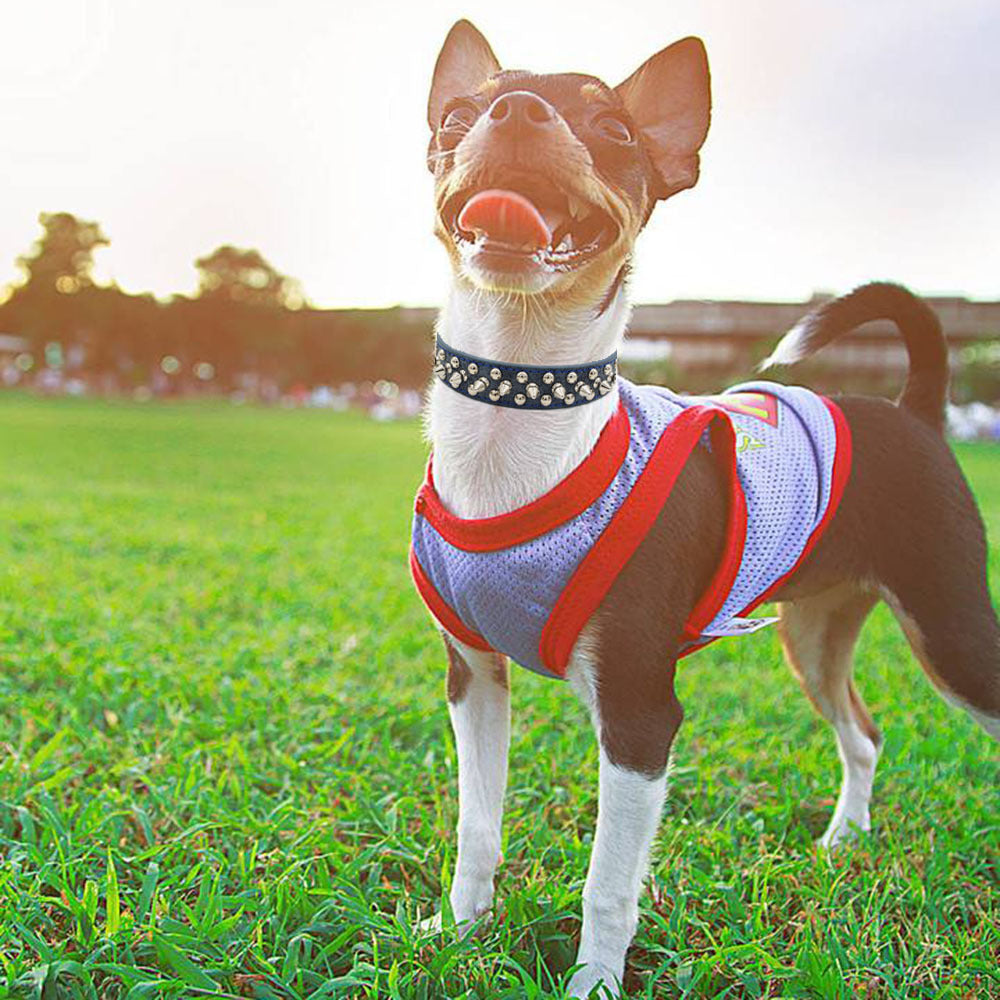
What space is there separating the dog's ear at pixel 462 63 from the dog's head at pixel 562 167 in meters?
0.07

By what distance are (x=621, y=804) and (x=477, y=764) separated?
1.47 ft

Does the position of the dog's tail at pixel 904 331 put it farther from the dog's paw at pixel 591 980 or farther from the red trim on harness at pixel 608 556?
the dog's paw at pixel 591 980

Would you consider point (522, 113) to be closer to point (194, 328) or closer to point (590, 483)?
point (590, 483)

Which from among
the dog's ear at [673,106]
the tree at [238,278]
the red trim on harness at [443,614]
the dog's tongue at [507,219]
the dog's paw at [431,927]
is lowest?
the dog's paw at [431,927]

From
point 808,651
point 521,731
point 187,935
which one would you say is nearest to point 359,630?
point 521,731

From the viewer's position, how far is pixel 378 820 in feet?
9.05

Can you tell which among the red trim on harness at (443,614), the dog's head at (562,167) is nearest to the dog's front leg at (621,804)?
the red trim on harness at (443,614)

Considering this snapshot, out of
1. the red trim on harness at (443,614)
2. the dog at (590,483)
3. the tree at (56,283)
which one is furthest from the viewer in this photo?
the tree at (56,283)

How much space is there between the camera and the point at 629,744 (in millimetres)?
2039

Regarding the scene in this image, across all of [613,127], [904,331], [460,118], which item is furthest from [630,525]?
[904,331]

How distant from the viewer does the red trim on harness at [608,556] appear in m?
1.98

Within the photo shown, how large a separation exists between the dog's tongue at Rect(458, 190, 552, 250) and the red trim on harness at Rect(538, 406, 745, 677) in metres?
0.57

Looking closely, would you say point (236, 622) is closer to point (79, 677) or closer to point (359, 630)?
point (359, 630)

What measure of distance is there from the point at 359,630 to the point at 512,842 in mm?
2275
